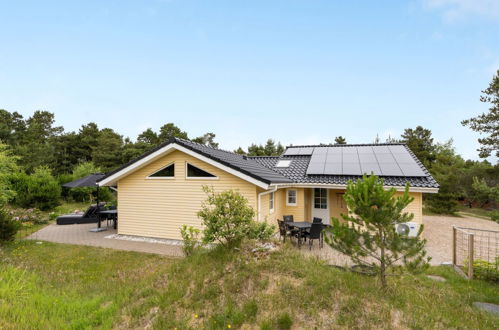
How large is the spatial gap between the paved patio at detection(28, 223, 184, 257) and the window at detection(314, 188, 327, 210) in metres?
7.75

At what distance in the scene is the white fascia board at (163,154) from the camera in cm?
859

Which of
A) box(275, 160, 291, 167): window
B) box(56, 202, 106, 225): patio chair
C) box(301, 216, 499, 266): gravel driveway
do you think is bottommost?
box(301, 216, 499, 266): gravel driveway

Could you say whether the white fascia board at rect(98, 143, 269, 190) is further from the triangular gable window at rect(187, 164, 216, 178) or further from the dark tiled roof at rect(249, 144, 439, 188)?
the dark tiled roof at rect(249, 144, 439, 188)

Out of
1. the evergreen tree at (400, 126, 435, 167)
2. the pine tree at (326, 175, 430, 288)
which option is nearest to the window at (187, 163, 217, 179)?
the pine tree at (326, 175, 430, 288)

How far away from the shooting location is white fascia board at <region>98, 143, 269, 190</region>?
8594 mm

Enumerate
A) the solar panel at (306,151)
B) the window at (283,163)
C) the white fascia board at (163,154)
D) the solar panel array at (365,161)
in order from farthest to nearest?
the solar panel at (306,151), the window at (283,163), the solar panel array at (365,161), the white fascia board at (163,154)

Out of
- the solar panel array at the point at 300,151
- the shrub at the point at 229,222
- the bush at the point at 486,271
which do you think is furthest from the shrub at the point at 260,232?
the solar panel array at the point at 300,151

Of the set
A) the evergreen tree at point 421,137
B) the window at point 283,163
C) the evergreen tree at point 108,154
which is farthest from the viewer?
the evergreen tree at point 108,154

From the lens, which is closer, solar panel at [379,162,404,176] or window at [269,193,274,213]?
window at [269,193,274,213]

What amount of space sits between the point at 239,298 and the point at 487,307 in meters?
4.95

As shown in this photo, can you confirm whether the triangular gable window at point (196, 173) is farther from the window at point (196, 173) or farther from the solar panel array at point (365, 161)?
the solar panel array at point (365, 161)

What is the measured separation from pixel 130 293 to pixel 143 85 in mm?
15824

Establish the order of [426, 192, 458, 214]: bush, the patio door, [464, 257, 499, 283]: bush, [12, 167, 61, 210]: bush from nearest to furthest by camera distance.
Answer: [464, 257, 499, 283]: bush → the patio door → [12, 167, 61, 210]: bush → [426, 192, 458, 214]: bush

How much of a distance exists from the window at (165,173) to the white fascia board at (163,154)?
0.59 metres
